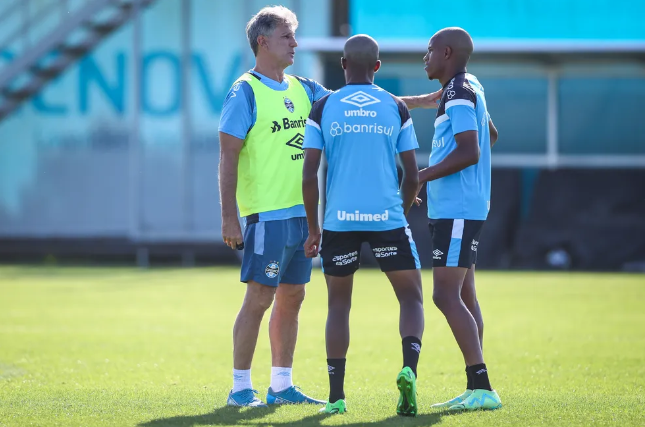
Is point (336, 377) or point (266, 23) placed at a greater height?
point (266, 23)

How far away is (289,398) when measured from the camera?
21.5 ft

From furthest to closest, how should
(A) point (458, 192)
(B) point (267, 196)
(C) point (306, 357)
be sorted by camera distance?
(C) point (306, 357)
(B) point (267, 196)
(A) point (458, 192)

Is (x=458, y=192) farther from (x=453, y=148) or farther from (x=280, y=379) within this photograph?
(x=280, y=379)

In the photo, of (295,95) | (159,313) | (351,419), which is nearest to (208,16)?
(159,313)

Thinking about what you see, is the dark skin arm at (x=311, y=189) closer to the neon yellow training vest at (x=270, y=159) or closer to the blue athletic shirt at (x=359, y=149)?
the blue athletic shirt at (x=359, y=149)

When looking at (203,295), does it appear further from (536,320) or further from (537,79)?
(537,79)

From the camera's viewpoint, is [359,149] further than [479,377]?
No

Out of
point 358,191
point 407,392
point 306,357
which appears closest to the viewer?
point 407,392

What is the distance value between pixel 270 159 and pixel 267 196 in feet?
0.83

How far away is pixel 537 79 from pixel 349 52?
18645 millimetres

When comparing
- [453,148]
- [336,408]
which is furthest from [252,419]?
[453,148]

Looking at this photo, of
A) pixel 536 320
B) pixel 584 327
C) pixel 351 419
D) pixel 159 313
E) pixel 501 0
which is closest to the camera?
pixel 351 419

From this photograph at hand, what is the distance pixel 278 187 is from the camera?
6.50m

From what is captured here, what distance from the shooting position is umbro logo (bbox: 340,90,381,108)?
19.4ft
